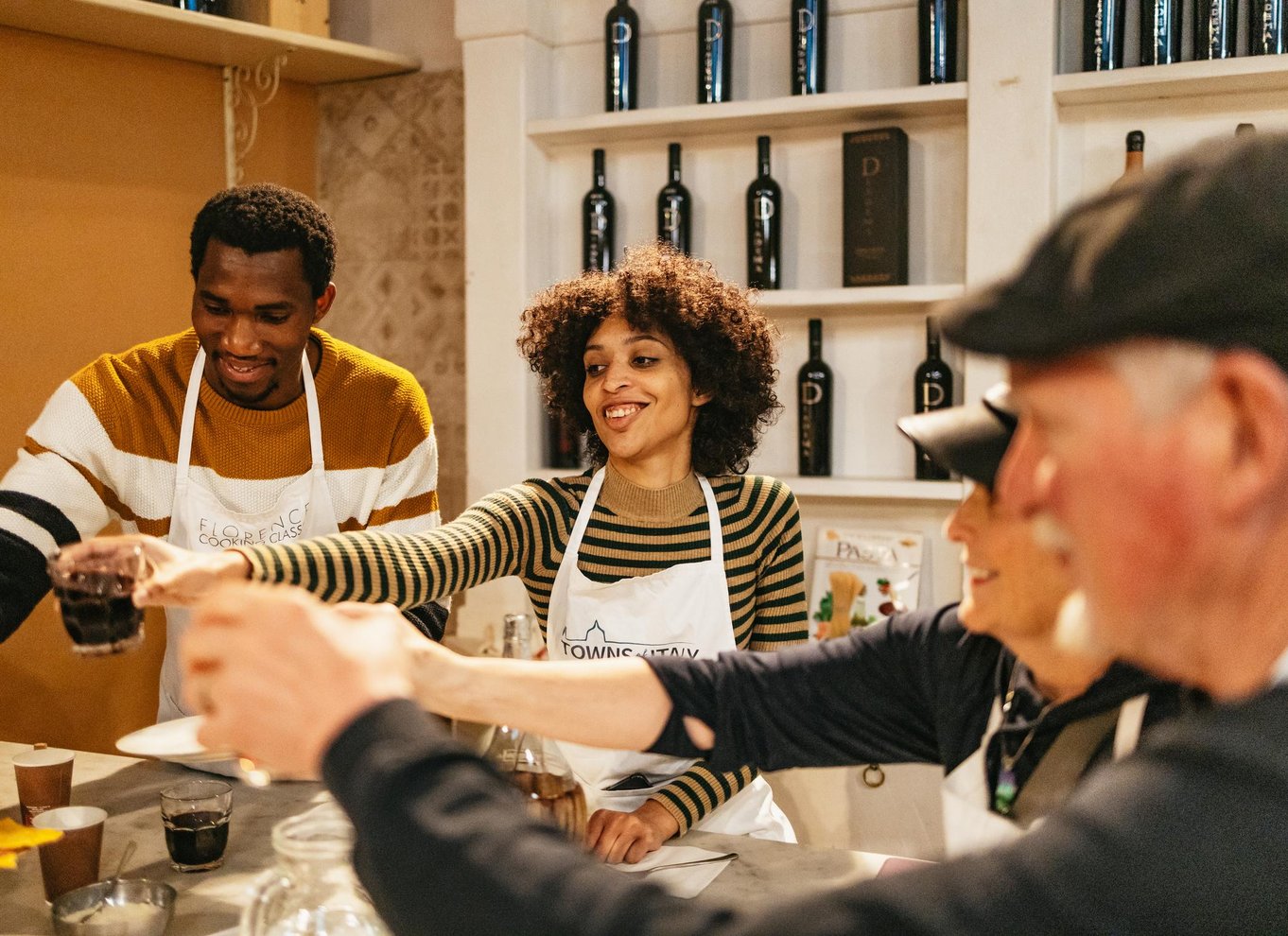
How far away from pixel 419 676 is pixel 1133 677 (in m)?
0.63

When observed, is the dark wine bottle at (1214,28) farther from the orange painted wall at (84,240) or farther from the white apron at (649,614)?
the orange painted wall at (84,240)

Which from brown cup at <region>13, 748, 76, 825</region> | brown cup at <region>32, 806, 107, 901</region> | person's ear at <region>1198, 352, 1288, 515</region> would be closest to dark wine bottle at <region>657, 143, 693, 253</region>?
brown cup at <region>13, 748, 76, 825</region>

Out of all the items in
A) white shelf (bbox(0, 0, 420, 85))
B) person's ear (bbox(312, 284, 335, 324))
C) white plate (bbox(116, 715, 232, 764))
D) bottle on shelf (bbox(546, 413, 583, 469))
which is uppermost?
white shelf (bbox(0, 0, 420, 85))

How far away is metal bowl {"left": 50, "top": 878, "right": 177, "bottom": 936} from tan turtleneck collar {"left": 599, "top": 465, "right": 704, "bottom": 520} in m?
1.06

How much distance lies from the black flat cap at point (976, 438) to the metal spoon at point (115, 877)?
0.97 m

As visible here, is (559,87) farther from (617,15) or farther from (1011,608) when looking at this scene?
(1011,608)

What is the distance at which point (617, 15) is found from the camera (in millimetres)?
3238

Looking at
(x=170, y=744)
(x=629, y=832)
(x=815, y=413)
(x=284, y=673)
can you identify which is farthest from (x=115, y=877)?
(x=815, y=413)

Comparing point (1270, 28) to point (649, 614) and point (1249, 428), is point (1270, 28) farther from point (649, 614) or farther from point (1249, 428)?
point (1249, 428)

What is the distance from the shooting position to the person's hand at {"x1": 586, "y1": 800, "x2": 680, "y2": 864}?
155 centimetres

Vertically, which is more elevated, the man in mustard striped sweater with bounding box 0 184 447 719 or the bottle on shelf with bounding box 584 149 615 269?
the bottle on shelf with bounding box 584 149 615 269

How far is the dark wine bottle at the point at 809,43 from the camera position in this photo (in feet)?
10.1

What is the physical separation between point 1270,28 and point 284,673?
109 inches

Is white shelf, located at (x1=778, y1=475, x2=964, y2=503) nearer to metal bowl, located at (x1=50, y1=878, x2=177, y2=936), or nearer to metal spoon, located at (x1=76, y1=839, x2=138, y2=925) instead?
metal spoon, located at (x1=76, y1=839, x2=138, y2=925)
